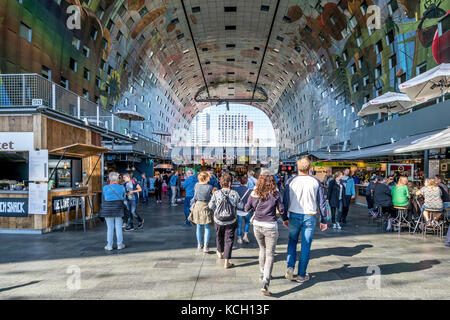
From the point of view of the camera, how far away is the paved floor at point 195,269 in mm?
3729

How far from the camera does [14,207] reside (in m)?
7.69

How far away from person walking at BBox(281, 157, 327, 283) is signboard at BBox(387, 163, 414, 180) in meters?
12.2

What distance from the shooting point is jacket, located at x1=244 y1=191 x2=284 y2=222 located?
152 inches

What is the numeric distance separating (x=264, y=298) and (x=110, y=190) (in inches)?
147

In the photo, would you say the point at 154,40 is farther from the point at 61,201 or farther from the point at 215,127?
the point at 215,127

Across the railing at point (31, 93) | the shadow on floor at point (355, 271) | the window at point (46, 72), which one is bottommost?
the shadow on floor at point (355, 271)

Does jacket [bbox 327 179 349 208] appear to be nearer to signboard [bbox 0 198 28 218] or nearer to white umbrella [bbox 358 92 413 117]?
white umbrella [bbox 358 92 413 117]

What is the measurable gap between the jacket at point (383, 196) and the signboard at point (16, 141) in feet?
31.6

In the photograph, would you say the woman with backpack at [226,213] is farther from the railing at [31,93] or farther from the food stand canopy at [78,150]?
the railing at [31,93]

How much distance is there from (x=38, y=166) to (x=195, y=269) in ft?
18.2

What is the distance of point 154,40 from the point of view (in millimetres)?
25234

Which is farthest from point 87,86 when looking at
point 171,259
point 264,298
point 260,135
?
point 260,135

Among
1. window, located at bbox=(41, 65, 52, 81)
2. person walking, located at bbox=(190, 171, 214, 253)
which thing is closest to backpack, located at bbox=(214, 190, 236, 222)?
person walking, located at bbox=(190, 171, 214, 253)

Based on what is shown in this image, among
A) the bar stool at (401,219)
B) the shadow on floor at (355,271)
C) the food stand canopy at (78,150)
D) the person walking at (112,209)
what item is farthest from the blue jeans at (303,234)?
the food stand canopy at (78,150)
